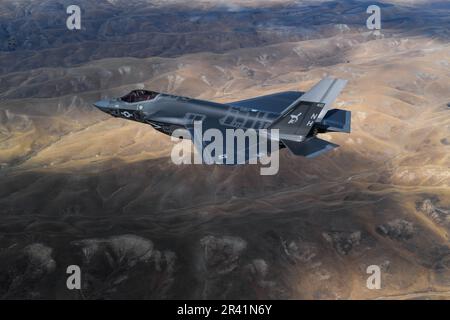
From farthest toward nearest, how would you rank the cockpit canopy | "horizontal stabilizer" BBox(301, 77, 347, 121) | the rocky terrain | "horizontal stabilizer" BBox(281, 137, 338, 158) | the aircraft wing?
the aircraft wing, the cockpit canopy, the rocky terrain, "horizontal stabilizer" BBox(281, 137, 338, 158), "horizontal stabilizer" BBox(301, 77, 347, 121)

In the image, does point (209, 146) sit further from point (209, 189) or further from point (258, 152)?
point (209, 189)

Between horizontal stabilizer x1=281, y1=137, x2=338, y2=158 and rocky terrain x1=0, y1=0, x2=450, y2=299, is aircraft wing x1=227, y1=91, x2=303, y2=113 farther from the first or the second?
rocky terrain x1=0, y1=0, x2=450, y2=299

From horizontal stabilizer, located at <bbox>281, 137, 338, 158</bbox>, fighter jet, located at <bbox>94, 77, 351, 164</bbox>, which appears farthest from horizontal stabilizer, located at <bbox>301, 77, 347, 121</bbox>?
horizontal stabilizer, located at <bbox>281, 137, 338, 158</bbox>

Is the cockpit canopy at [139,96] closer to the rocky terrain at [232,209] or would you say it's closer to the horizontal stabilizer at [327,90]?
the rocky terrain at [232,209]

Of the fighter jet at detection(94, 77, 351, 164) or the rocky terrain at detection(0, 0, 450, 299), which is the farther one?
the rocky terrain at detection(0, 0, 450, 299)

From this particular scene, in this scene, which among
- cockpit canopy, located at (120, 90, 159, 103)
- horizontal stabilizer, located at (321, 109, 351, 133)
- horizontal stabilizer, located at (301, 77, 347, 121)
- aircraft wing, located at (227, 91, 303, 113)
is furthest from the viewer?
aircraft wing, located at (227, 91, 303, 113)

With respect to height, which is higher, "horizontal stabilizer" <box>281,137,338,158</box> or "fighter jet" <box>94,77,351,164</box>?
"fighter jet" <box>94,77,351,164</box>

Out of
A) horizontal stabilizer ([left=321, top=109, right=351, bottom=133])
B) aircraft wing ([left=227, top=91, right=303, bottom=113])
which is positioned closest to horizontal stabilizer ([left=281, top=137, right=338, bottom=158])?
horizontal stabilizer ([left=321, top=109, right=351, bottom=133])

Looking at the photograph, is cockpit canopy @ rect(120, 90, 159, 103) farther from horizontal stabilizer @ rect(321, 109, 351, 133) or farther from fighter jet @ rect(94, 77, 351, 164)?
horizontal stabilizer @ rect(321, 109, 351, 133)
